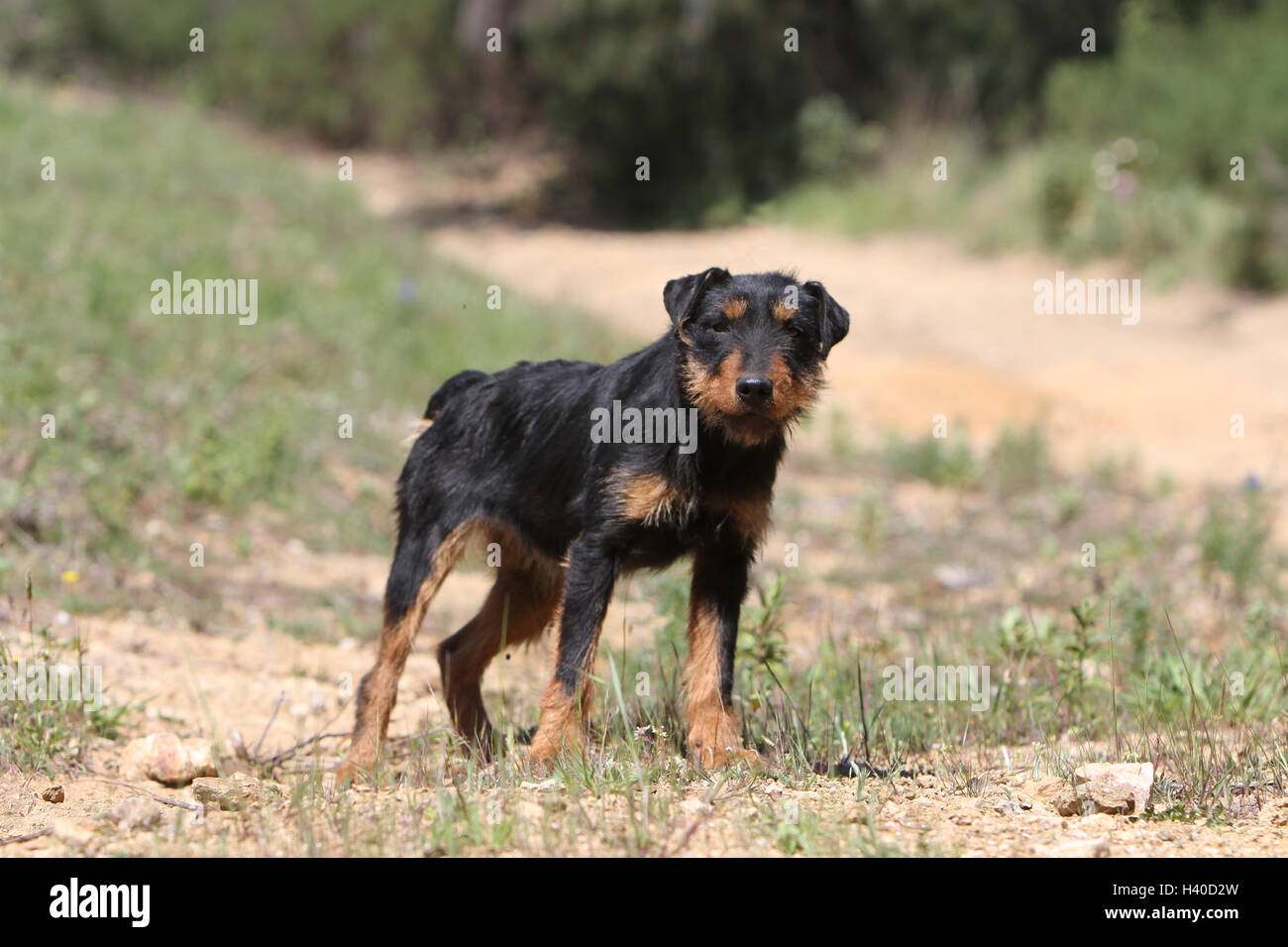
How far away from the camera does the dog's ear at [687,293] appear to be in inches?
183

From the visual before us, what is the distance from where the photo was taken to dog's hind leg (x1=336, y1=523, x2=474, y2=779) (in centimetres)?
531

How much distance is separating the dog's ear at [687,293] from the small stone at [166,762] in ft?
7.79

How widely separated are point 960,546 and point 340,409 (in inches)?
185

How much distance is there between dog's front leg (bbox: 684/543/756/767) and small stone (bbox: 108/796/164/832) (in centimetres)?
172

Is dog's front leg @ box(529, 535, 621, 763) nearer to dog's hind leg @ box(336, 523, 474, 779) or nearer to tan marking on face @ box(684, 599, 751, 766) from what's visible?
tan marking on face @ box(684, 599, 751, 766)

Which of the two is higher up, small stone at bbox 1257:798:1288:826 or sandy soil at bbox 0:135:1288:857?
sandy soil at bbox 0:135:1288:857

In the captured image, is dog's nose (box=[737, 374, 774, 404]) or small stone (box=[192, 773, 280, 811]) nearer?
small stone (box=[192, 773, 280, 811])

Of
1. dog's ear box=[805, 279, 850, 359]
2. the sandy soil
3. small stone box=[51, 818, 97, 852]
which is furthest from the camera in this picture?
dog's ear box=[805, 279, 850, 359]

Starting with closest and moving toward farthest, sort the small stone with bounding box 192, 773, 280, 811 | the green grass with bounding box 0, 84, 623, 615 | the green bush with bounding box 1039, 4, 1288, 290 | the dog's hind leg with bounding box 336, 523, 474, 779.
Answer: the small stone with bounding box 192, 773, 280, 811
the dog's hind leg with bounding box 336, 523, 474, 779
the green grass with bounding box 0, 84, 623, 615
the green bush with bounding box 1039, 4, 1288, 290

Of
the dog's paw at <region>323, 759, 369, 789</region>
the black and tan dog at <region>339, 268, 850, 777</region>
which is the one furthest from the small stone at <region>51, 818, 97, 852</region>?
the black and tan dog at <region>339, 268, 850, 777</region>

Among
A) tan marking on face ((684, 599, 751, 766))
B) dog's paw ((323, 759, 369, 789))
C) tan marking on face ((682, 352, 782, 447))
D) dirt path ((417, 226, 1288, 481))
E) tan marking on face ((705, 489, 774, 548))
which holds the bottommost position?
dog's paw ((323, 759, 369, 789))

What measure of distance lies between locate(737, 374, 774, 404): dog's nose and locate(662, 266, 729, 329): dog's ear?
16.3 inches

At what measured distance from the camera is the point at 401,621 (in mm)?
5352

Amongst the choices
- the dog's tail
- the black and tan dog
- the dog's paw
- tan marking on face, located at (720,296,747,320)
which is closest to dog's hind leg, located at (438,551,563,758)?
the black and tan dog
